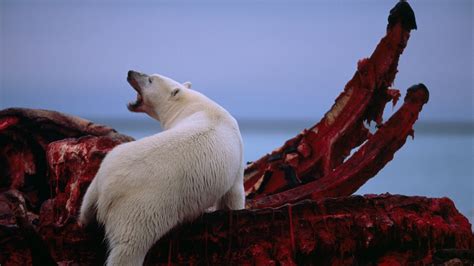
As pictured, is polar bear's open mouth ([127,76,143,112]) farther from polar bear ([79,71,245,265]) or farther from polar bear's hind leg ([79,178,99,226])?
polar bear's hind leg ([79,178,99,226])

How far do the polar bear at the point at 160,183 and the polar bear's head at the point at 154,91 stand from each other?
462mm

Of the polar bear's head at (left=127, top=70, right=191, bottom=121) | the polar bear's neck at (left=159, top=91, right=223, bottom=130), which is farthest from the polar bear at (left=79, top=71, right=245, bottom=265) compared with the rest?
the polar bear's head at (left=127, top=70, right=191, bottom=121)

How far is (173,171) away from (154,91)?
99cm

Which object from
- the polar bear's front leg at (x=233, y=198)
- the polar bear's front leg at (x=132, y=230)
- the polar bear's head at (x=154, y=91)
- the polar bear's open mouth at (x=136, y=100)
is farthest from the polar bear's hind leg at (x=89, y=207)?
the polar bear's open mouth at (x=136, y=100)

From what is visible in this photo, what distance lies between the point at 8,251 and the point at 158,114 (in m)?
1.17

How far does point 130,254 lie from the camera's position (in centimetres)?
203

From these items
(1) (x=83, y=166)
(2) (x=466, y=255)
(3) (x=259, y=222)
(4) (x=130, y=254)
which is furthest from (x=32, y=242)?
(2) (x=466, y=255)

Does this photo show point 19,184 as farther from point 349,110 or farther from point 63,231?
point 349,110

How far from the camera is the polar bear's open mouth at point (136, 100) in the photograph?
3.08 m

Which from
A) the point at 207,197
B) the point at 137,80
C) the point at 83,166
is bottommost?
the point at 207,197

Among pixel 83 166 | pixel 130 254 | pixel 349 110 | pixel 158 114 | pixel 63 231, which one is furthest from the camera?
pixel 349 110

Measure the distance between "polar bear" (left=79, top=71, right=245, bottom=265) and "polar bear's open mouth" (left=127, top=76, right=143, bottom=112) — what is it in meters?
0.64

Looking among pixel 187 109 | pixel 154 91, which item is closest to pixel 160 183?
pixel 187 109

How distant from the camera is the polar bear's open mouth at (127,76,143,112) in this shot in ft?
10.1
